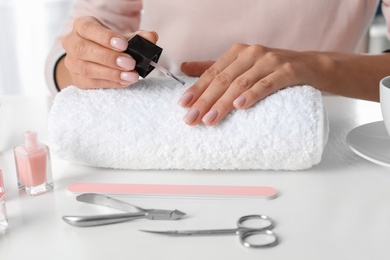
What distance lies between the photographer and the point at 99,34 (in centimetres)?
78

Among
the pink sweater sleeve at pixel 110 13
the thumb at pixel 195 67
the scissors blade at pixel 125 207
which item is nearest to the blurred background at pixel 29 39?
the pink sweater sleeve at pixel 110 13

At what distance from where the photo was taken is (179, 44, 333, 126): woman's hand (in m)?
0.70

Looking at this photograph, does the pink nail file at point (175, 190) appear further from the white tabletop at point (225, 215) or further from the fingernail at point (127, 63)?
the fingernail at point (127, 63)

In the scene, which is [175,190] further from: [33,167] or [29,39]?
[29,39]

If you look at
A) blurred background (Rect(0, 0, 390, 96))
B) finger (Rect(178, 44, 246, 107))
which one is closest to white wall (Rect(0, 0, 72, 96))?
blurred background (Rect(0, 0, 390, 96))

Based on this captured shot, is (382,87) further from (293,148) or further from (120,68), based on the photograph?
(120,68)

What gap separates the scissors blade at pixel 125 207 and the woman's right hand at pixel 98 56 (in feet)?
0.53

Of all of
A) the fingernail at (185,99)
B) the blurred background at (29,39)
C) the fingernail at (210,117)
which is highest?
the fingernail at (185,99)

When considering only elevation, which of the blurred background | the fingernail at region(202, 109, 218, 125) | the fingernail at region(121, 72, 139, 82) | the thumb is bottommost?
the blurred background

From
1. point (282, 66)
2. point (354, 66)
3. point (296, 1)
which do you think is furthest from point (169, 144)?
point (296, 1)

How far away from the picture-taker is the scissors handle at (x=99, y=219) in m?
0.60

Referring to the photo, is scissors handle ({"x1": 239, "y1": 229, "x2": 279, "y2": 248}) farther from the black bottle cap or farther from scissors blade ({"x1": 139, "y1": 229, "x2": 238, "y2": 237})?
the black bottle cap

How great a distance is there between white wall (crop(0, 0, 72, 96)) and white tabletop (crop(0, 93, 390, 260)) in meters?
1.31

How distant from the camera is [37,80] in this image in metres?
2.13
